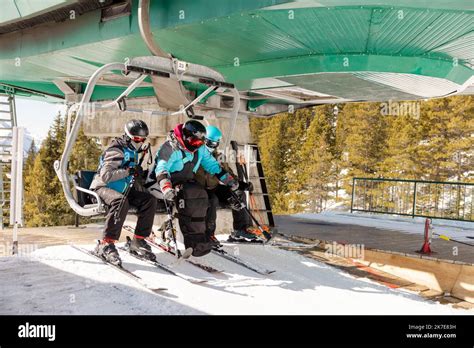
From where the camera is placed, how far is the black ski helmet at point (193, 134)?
5.98 metres

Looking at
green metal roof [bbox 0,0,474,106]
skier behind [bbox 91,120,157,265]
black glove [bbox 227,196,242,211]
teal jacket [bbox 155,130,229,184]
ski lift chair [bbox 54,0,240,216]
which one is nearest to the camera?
ski lift chair [bbox 54,0,240,216]

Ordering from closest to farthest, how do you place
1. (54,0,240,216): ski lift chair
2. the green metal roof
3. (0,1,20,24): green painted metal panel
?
(54,0,240,216): ski lift chair → the green metal roof → (0,1,20,24): green painted metal panel

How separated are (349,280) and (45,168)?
41.4m

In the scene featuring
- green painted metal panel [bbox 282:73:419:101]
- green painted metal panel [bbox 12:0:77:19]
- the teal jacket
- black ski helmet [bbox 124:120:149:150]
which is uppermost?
green painted metal panel [bbox 12:0:77:19]

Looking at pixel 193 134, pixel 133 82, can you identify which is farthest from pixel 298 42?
pixel 133 82

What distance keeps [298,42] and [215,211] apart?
2832mm

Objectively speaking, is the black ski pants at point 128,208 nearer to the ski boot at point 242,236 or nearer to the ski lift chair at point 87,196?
the ski lift chair at point 87,196

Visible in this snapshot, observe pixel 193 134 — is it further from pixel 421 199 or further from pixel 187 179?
pixel 421 199

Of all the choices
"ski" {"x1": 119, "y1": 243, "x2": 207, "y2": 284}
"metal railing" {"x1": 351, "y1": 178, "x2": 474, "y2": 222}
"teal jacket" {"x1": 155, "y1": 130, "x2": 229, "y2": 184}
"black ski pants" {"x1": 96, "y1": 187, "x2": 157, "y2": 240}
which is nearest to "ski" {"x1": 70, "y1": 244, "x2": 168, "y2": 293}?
"black ski pants" {"x1": 96, "y1": 187, "x2": 157, "y2": 240}

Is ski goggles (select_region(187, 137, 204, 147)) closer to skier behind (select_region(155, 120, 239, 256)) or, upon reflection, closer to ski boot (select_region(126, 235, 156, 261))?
skier behind (select_region(155, 120, 239, 256))

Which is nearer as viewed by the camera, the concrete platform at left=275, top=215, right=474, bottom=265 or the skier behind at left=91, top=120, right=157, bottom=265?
the skier behind at left=91, top=120, right=157, bottom=265

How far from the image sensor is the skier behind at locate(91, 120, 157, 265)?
572 cm

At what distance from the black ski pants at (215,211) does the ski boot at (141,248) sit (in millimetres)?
915

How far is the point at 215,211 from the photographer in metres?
6.61
